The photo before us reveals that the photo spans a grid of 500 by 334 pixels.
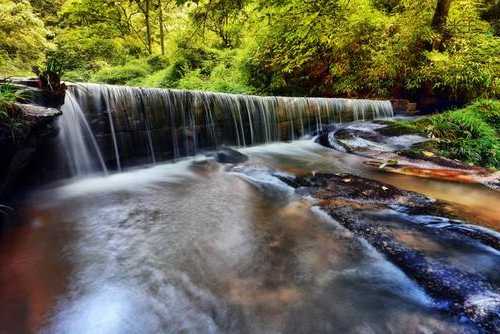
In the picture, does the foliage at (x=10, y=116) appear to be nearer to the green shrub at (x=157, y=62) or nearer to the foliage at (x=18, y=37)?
the foliage at (x=18, y=37)

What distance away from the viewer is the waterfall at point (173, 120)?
5527 millimetres

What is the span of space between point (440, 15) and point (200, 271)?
1185 centimetres

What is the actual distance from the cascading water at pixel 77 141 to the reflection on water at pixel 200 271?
79 cm

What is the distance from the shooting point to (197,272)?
9.34 feet

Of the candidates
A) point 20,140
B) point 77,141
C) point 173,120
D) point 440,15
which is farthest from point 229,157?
point 440,15

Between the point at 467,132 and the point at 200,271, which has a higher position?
the point at 467,132

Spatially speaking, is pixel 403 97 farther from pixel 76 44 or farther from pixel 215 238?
pixel 76 44

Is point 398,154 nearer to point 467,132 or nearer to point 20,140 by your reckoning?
point 467,132

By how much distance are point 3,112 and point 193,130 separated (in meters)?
4.05

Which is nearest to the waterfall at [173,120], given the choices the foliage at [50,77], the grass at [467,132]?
the foliage at [50,77]

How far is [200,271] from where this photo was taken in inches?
113

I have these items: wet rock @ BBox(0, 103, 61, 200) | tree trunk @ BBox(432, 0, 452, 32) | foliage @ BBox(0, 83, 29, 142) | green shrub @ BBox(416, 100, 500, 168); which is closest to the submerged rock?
green shrub @ BBox(416, 100, 500, 168)

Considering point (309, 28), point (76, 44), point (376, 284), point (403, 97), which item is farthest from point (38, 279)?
point (76, 44)

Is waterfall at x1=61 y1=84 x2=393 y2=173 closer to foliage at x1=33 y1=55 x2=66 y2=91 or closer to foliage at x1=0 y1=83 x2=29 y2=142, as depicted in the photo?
foliage at x1=33 y1=55 x2=66 y2=91
